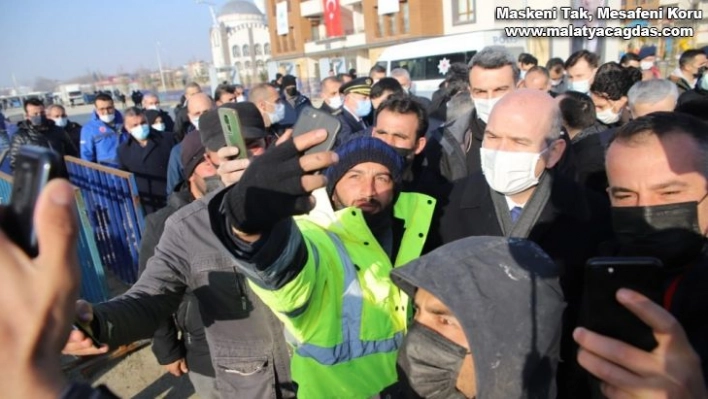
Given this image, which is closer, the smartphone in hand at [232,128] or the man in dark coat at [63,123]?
the smartphone in hand at [232,128]

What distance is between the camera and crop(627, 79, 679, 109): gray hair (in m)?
3.68

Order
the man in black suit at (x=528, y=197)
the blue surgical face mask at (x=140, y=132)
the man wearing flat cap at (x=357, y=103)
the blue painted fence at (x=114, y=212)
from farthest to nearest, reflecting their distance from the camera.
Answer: the blue surgical face mask at (x=140, y=132) → the man wearing flat cap at (x=357, y=103) → the blue painted fence at (x=114, y=212) → the man in black suit at (x=528, y=197)

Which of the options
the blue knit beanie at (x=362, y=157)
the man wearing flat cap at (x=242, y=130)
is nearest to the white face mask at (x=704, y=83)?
the blue knit beanie at (x=362, y=157)

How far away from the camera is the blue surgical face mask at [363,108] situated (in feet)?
19.6

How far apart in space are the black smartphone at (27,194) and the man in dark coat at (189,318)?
1.56 metres

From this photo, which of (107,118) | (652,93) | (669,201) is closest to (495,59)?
(652,93)

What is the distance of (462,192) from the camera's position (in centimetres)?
275

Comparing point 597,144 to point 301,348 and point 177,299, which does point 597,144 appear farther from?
point 177,299

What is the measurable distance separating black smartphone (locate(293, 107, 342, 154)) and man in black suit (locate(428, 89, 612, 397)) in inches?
57.0

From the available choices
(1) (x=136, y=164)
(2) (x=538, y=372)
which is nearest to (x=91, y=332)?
(2) (x=538, y=372)

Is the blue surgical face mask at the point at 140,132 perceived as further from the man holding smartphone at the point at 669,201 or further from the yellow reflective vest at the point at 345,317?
the man holding smartphone at the point at 669,201

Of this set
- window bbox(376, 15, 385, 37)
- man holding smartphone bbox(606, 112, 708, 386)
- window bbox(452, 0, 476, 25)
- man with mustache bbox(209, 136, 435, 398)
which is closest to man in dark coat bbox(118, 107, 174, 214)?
man with mustache bbox(209, 136, 435, 398)

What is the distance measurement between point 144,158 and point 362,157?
445cm

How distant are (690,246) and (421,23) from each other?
32.6m
